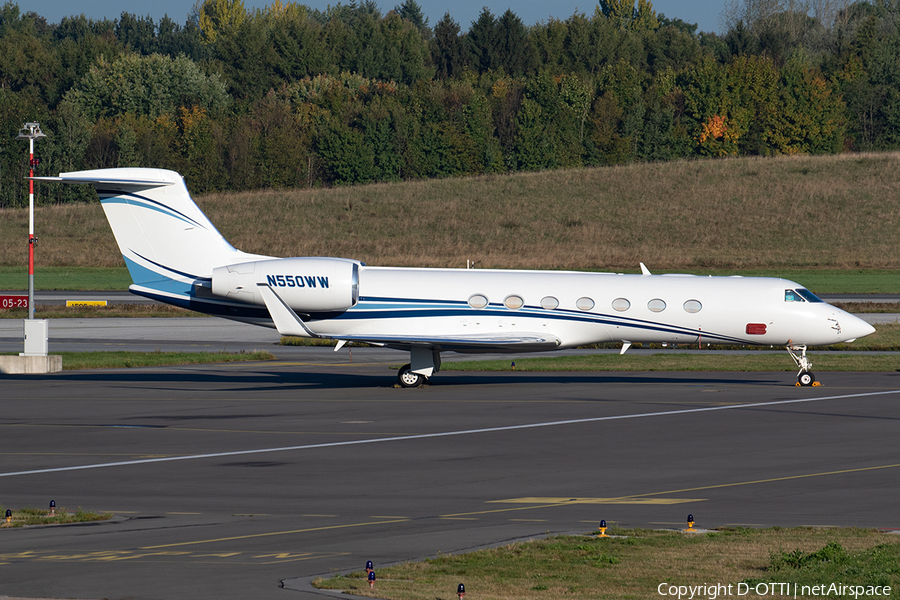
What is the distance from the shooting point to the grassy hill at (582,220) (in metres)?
82.5

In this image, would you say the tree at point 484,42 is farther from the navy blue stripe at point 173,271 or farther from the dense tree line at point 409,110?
the navy blue stripe at point 173,271

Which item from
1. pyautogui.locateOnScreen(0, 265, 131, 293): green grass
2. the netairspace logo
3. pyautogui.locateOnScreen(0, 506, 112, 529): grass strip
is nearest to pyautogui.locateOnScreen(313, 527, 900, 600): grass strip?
the netairspace logo

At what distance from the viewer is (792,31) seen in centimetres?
15662

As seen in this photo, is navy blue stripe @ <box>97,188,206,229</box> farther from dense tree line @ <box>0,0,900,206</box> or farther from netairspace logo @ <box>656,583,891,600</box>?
dense tree line @ <box>0,0,900,206</box>

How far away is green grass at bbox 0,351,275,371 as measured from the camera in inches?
1280

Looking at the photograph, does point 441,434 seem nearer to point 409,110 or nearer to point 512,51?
point 409,110

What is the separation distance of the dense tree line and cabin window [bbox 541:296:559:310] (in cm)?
8622

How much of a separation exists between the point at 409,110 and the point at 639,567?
11316cm

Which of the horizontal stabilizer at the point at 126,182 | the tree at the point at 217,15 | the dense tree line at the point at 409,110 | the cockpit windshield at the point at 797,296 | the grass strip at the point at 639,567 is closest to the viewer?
the grass strip at the point at 639,567

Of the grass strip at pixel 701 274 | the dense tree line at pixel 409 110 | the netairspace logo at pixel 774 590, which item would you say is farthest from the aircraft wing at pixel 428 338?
the dense tree line at pixel 409 110

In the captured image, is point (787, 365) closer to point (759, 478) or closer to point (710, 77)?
point (759, 478)

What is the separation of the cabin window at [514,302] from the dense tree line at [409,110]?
8587cm

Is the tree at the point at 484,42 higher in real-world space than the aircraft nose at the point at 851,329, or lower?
higher

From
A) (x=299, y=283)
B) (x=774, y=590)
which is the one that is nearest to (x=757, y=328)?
(x=299, y=283)
